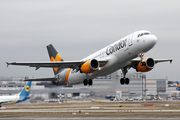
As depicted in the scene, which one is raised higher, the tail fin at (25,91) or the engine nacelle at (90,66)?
the engine nacelle at (90,66)

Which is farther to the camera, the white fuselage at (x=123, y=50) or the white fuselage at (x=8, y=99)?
the white fuselage at (x=8, y=99)

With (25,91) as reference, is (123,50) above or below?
above

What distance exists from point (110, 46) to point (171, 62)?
13131 millimetres

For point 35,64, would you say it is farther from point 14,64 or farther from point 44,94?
point 44,94

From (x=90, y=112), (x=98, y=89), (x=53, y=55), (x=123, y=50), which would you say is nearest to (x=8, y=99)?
(x=53, y=55)

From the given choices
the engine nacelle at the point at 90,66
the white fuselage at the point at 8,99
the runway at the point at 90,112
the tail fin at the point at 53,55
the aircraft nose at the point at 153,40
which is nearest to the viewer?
the aircraft nose at the point at 153,40

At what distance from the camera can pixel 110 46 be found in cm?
4369

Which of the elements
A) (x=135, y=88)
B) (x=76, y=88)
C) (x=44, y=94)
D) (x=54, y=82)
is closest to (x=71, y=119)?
(x=54, y=82)

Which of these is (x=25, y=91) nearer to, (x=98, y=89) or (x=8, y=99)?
(x=8, y=99)

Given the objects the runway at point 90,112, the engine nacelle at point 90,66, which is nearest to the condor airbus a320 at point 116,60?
the engine nacelle at point 90,66

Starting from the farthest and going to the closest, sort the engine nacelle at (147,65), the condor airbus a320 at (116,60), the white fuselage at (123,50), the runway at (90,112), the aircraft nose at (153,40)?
the runway at (90,112) → the engine nacelle at (147,65) → the condor airbus a320 at (116,60) → the white fuselage at (123,50) → the aircraft nose at (153,40)

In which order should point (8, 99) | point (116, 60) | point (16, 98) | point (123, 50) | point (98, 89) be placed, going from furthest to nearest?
point (98, 89) → point (16, 98) → point (8, 99) → point (116, 60) → point (123, 50)

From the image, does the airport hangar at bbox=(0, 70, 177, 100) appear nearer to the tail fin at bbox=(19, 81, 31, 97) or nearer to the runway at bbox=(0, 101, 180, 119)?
the tail fin at bbox=(19, 81, 31, 97)

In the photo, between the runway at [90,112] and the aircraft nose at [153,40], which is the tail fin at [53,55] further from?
the aircraft nose at [153,40]
